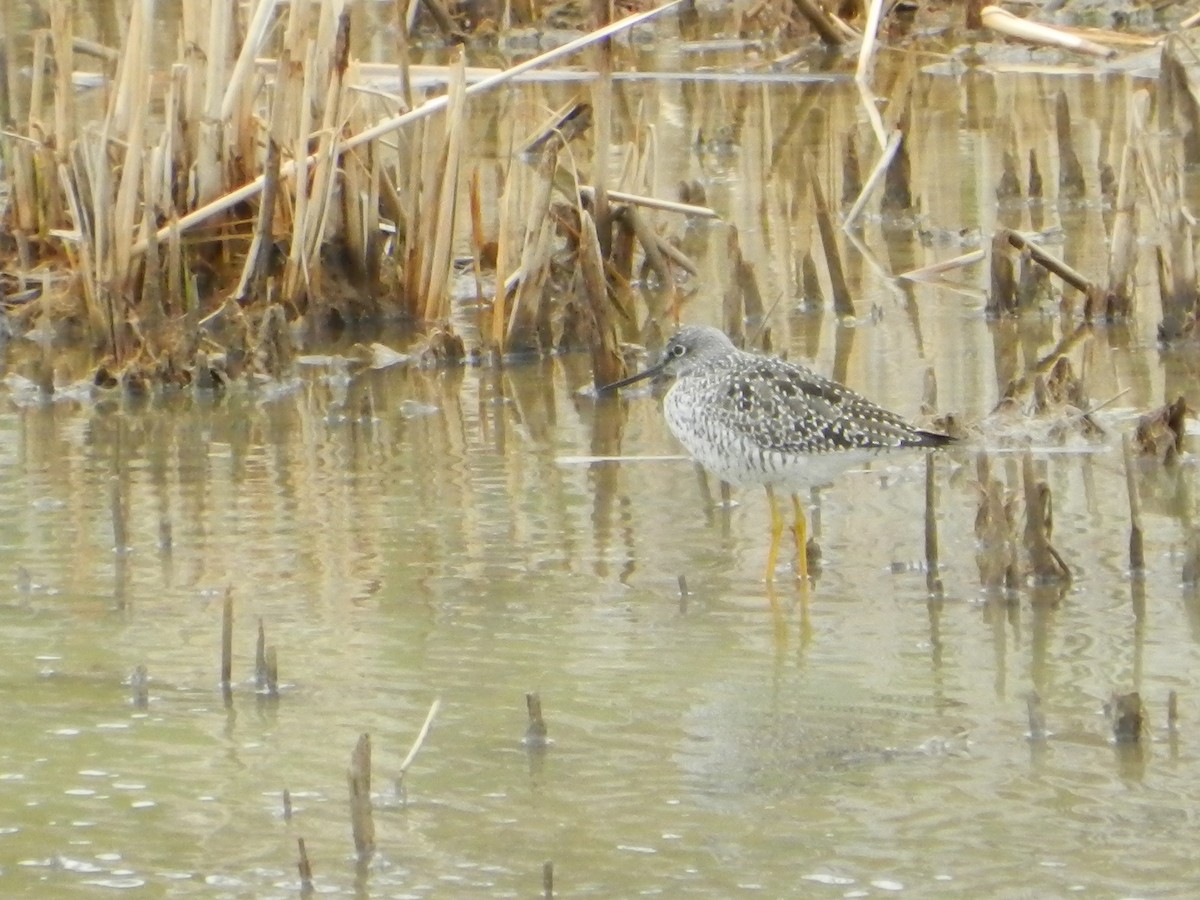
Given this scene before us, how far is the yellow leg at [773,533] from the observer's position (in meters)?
7.00

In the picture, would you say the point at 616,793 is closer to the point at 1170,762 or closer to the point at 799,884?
the point at 799,884

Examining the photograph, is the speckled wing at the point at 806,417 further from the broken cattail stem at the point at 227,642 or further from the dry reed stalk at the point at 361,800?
the dry reed stalk at the point at 361,800

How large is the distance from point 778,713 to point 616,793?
73cm

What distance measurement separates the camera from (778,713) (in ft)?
19.2

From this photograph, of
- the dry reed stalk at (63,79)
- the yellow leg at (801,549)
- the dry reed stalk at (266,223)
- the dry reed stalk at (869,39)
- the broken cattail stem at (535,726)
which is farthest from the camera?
the dry reed stalk at (869,39)

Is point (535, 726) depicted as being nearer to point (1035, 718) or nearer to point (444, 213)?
point (1035, 718)

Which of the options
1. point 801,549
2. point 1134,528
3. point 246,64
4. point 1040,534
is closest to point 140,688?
point 801,549

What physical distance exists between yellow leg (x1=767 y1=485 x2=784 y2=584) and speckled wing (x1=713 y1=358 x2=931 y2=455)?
284 millimetres

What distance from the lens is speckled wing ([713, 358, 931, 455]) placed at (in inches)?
279

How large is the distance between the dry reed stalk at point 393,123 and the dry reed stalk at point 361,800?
17.2 ft

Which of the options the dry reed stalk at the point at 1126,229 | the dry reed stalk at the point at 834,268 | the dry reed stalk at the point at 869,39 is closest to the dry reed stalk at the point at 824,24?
the dry reed stalk at the point at 869,39

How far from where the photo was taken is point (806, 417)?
7129 mm

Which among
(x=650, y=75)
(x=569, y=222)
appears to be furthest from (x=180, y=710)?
(x=650, y=75)

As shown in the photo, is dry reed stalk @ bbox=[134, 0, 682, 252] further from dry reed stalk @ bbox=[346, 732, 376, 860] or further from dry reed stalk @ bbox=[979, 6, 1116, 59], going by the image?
dry reed stalk @ bbox=[979, 6, 1116, 59]
